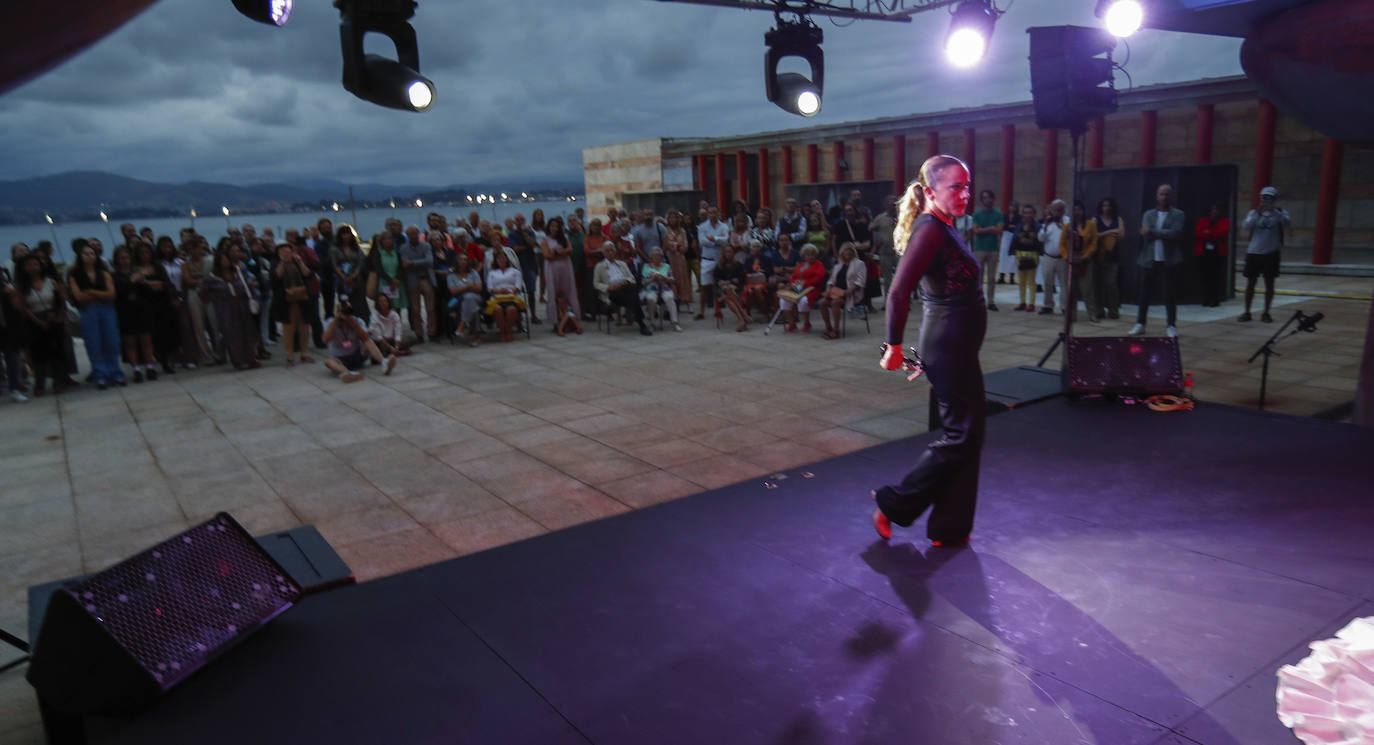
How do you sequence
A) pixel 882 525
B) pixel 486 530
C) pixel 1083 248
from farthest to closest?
pixel 1083 248
pixel 486 530
pixel 882 525

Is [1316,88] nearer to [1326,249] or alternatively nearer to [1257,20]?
[1257,20]

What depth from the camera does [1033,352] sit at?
873cm

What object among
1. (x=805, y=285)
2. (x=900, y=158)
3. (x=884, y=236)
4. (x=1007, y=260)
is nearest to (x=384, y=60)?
(x=805, y=285)

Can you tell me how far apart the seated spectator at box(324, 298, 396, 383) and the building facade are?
930 centimetres

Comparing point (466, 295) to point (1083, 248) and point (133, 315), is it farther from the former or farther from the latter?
point (1083, 248)

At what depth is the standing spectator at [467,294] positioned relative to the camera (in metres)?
10.8

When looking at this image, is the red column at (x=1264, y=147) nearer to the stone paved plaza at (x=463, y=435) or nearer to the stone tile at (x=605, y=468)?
the stone paved plaza at (x=463, y=435)

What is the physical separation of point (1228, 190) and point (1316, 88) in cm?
788

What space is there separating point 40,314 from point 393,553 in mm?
6922

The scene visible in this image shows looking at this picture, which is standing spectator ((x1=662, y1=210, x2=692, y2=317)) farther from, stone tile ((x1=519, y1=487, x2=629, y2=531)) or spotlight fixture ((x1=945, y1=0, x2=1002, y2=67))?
stone tile ((x1=519, y1=487, x2=629, y2=531))

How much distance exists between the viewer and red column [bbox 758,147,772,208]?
22.8m

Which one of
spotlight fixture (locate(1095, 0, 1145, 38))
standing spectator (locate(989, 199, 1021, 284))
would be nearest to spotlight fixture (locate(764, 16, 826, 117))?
spotlight fixture (locate(1095, 0, 1145, 38))

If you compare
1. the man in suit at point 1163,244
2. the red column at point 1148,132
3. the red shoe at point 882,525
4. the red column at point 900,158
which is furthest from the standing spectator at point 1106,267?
the red column at point 900,158

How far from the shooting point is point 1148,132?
1434 cm
